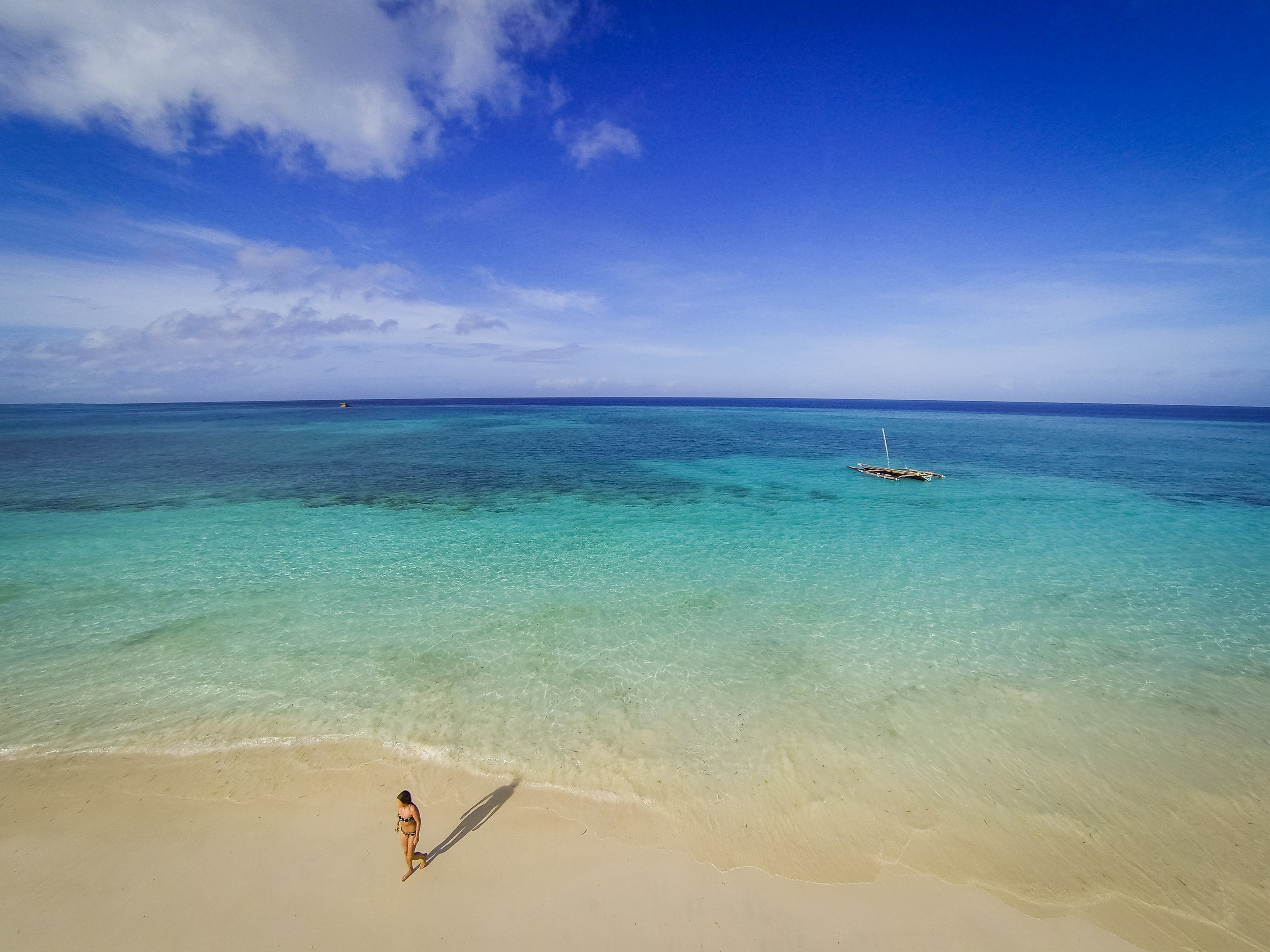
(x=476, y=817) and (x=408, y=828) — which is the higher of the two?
(x=408, y=828)

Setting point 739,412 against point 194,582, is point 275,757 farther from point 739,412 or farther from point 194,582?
point 739,412

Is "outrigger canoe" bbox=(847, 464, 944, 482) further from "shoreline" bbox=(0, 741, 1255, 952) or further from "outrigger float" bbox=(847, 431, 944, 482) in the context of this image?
"shoreline" bbox=(0, 741, 1255, 952)

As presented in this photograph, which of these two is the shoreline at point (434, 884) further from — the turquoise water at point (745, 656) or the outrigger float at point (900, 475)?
Result: the outrigger float at point (900, 475)

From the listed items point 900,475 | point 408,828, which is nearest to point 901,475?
point 900,475

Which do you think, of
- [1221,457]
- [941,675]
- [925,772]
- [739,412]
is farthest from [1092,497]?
[739,412]

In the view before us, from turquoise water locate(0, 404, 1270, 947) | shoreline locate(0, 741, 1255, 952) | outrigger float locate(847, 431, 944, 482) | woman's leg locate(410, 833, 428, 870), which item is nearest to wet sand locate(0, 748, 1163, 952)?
shoreline locate(0, 741, 1255, 952)

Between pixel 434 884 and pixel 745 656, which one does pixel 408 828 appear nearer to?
pixel 434 884

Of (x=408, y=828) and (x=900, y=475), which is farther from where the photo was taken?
(x=900, y=475)
